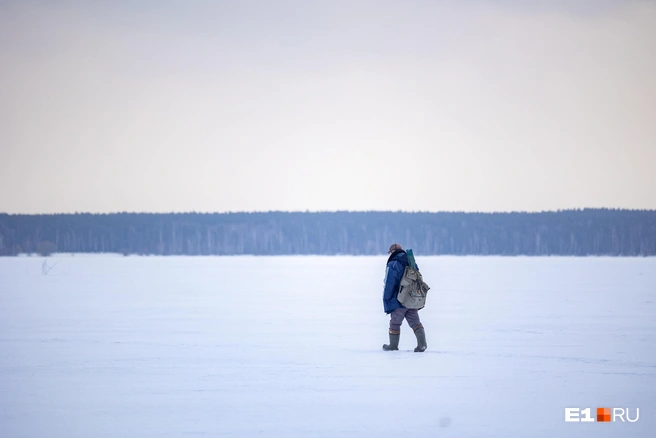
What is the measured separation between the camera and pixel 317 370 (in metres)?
10.1

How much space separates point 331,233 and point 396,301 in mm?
112154

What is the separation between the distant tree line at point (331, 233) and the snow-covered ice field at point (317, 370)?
91.9m

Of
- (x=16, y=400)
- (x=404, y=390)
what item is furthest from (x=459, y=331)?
(x=16, y=400)

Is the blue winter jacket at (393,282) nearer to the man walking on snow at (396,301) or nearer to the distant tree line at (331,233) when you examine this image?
the man walking on snow at (396,301)

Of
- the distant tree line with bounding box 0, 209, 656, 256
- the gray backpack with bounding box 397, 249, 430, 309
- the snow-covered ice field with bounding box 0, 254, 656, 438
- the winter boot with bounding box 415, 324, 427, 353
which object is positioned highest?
the distant tree line with bounding box 0, 209, 656, 256

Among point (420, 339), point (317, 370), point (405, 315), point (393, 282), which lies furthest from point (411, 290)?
point (317, 370)

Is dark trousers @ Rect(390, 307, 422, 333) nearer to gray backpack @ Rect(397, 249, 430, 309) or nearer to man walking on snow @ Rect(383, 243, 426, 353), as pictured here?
man walking on snow @ Rect(383, 243, 426, 353)

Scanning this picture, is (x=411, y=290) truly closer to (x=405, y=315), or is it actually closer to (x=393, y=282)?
(x=393, y=282)

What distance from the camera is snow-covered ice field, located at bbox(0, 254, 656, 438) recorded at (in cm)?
739

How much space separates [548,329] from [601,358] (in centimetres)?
348

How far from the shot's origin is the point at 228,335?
1384 cm

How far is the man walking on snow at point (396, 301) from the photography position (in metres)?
11.4

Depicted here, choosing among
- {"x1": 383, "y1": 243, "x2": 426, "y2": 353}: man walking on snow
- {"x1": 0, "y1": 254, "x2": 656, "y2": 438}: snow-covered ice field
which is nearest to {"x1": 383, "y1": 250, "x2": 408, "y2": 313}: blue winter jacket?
{"x1": 383, "y1": 243, "x2": 426, "y2": 353}: man walking on snow

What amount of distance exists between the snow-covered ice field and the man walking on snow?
363 millimetres
